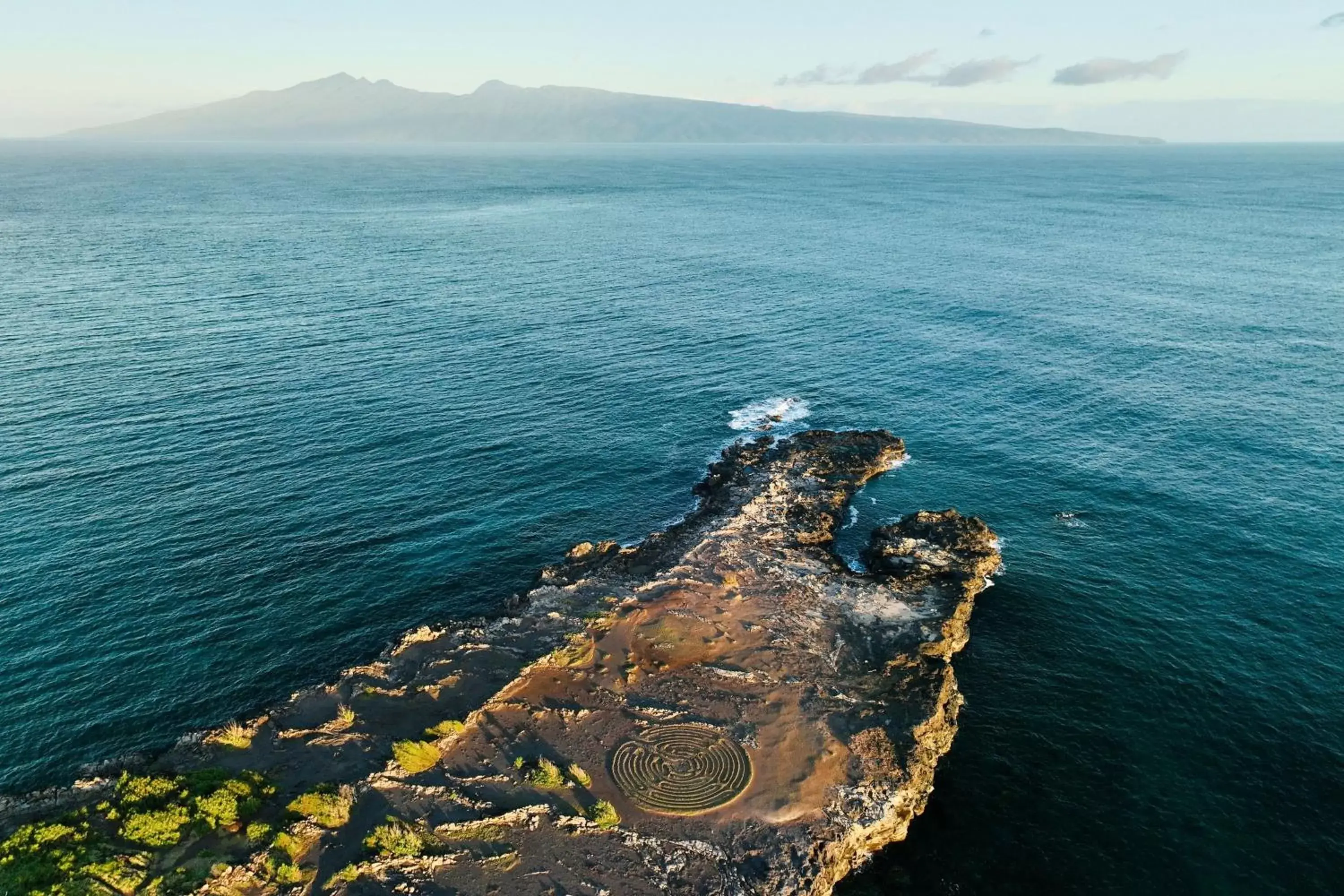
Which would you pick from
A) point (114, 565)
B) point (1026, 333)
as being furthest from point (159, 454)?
point (1026, 333)

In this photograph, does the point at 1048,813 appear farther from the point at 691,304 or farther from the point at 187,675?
the point at 691,304

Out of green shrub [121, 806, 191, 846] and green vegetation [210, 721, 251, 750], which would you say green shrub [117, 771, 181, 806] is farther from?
green vegetation [210, 721, 251, 750]

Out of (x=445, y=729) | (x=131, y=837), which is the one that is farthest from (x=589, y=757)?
(x=131, y=837)

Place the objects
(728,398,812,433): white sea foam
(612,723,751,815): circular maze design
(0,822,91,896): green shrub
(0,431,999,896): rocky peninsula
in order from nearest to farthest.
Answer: (0,822,91,896): green shrub, (0,431,999,896): rocky peninsula, (612,723,751,815): circular maze design, (728,398,812,433): white sea foam

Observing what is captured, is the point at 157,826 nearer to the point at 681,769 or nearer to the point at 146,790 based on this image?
the point at 146,790

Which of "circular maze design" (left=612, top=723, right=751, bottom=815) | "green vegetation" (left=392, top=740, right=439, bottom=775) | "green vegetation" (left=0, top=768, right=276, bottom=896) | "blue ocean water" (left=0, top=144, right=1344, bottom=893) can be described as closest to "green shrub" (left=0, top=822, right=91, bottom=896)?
"green vegetation" (left=0, top=768, right=276, bottom=896)

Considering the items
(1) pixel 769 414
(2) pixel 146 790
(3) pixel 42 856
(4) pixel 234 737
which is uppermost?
(1) pixel 769 414

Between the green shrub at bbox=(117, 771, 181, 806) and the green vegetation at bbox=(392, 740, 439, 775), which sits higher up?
the green shrub at bbox=(117, 771, 181, 806)
